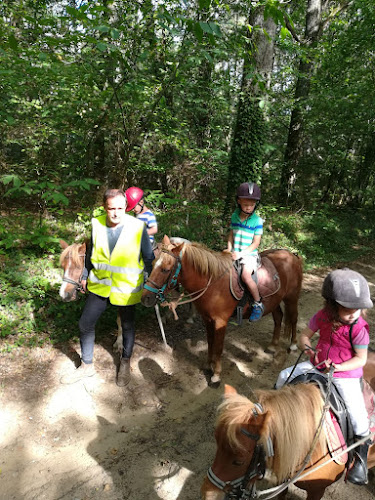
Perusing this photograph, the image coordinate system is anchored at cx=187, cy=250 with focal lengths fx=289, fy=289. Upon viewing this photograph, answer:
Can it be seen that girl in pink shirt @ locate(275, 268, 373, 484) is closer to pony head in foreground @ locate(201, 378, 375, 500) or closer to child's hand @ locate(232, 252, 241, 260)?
pony head in foreground @ locate(201, 378, 375, 500)

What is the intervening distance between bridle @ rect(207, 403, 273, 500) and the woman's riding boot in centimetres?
92

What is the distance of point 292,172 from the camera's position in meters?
11.6

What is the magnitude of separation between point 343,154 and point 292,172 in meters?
1.86

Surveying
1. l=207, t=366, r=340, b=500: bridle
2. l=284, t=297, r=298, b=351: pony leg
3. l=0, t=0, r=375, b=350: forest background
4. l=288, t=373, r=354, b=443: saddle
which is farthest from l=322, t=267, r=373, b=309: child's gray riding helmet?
l=284, t=297, r=298, b=351: pony leg

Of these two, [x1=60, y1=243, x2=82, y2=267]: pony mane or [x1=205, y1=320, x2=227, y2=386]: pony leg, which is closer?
[x1=60, y1=243, x2=82, y2=267]: pony mane

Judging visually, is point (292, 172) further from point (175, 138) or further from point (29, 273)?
point (29, 273)

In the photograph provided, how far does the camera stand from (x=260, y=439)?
163 cm

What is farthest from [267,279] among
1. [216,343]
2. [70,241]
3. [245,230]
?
[70,241]

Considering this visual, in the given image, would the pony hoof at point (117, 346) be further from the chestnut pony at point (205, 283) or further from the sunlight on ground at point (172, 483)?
the sunlight on ground at point (172, 483)

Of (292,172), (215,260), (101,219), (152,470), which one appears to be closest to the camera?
(152,470)

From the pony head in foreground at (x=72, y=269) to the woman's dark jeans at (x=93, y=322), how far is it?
8.4 inches

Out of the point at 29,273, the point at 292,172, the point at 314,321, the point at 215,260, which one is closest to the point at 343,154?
the point at 292,172

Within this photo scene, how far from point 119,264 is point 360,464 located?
2884 mm

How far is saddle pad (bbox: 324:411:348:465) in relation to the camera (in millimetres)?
2074
